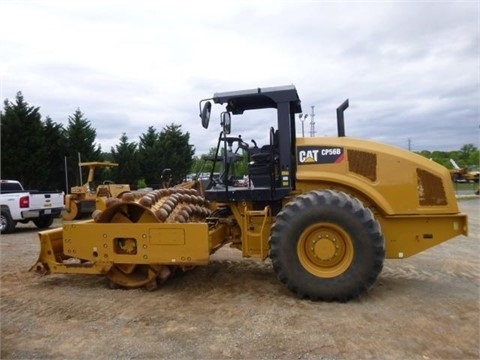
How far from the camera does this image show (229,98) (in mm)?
6316

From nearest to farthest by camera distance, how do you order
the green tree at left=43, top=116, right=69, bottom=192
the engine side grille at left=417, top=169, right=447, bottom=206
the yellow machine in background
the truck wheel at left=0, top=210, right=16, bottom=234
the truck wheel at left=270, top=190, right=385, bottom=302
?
the truck wheel at left=270, top=190, right=385, bottom=302 → the engine side grille at left=417, top=169, right=447, bottom=206 → the truck wheel at left=0, top=210, right=16, bottom=234 → the yellow machine in background → the green tree at left=43, top=116, right=69, bottom=192

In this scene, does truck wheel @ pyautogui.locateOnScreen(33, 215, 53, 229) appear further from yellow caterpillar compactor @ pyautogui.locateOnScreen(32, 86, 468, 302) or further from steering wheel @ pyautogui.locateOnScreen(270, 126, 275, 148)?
steering wheel @ pyautogui.locateOnScreen(270, 126, 275, 148)

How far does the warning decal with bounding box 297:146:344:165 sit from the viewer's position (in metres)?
5.94

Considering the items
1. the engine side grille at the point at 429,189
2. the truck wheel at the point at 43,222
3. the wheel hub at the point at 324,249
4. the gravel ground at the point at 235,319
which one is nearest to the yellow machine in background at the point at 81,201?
the truck wheel at the point at 43,222

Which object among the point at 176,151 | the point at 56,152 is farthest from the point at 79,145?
the point at 176,151

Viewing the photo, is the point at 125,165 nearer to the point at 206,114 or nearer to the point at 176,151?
the point at 176,151

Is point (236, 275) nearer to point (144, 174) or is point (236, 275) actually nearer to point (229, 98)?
point (229, 98)

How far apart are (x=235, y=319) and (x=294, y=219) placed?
1362 mm

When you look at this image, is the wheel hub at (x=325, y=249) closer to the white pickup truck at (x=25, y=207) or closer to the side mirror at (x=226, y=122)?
the side mirror at (x=226, y=122)

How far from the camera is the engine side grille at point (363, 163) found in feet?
19.2

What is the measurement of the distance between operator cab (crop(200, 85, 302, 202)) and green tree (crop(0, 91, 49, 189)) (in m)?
20.2

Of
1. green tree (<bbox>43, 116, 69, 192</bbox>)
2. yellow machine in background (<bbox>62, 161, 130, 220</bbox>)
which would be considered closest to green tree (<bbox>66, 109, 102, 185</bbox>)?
green tree (<bbox>43, 116, 69, 192</bbox>)

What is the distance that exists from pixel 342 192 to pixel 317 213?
1.55 ft

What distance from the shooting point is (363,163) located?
5.89 metres
